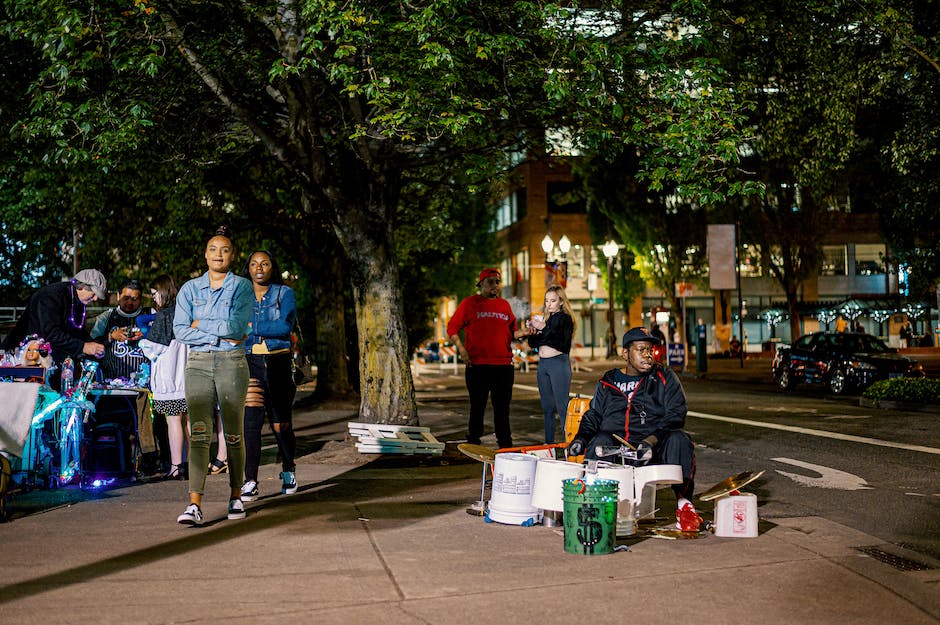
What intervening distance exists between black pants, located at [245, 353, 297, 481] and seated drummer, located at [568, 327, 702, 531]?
2.59m

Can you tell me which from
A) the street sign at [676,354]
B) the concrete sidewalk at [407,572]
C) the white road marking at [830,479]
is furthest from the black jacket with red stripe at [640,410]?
the street sign at [676,354]

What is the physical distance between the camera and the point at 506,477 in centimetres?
753

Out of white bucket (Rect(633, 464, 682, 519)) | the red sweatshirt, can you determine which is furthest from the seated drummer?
the red sweatshirt

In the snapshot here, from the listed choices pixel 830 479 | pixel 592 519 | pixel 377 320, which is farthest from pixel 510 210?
pixel 592 519

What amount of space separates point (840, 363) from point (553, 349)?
16436 millimetres

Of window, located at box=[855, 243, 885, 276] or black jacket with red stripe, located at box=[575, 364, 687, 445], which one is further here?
window, located at box=[855, 243, 885, 276]

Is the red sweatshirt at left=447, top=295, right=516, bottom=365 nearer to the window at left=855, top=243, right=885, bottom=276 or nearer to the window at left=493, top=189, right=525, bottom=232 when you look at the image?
the window at left=493, top=189, right=525, bottom=232

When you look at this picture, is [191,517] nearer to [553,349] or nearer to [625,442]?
[625,442]

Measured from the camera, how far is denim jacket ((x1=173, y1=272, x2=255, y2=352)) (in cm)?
760

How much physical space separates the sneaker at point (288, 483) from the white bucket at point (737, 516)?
3.73 m

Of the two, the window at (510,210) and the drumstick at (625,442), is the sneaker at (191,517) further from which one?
the window at (510,210)

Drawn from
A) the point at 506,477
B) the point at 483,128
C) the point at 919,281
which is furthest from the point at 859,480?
the point at 919,281

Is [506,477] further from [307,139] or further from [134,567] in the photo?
[307,139]

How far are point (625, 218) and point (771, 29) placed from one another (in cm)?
3638
